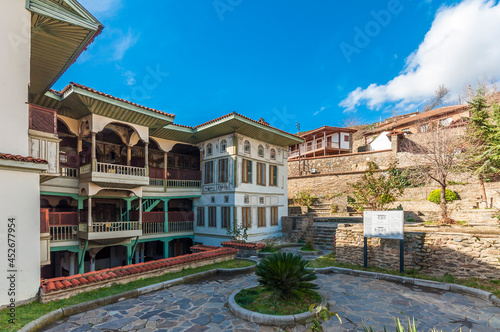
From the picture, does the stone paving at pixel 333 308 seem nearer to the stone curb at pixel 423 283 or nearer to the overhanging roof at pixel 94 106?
the stone curb at pixel 423 283

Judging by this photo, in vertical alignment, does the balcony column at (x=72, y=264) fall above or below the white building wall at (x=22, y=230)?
below

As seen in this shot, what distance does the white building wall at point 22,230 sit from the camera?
19.7 feet

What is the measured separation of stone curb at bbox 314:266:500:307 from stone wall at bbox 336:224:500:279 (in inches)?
40.1

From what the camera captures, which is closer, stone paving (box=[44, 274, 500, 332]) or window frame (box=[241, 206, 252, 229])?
stone paving (box=[44, 274, 500, 332])

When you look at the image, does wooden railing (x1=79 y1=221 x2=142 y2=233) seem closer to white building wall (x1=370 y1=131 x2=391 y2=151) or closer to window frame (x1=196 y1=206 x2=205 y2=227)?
window frame (x1=196 y1=206 x2=205 y2=227)

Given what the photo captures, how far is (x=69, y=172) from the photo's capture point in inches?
506

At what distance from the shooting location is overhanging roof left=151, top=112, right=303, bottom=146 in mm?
15422

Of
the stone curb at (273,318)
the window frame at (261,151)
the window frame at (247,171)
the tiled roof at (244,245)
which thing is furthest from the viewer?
the window frame at (261,151)

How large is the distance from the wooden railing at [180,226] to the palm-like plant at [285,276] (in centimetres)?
1153

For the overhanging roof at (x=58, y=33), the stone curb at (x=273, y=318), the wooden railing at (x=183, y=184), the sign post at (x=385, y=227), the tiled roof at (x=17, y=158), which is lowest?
the stone curb at (x=273, y=318)

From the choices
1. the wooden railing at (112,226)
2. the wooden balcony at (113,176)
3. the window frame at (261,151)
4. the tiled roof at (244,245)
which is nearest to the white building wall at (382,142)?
the window frame at (261,151)

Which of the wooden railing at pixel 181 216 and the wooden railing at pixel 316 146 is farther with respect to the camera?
the wooden railing at pixel 316 146

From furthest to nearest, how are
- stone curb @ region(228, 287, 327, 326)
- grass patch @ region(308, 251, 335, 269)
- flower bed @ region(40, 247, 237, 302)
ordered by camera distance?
1. grass patch @ region(308, 251, 335, 269)
2. flower bed @ region(40, 247, 237, 302)
3. stone curb @ region(228, 287, 327, 326)

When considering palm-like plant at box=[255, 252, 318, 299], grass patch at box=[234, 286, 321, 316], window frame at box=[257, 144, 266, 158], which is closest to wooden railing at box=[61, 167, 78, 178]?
window frame at box=[257, 144, 266, 158]
